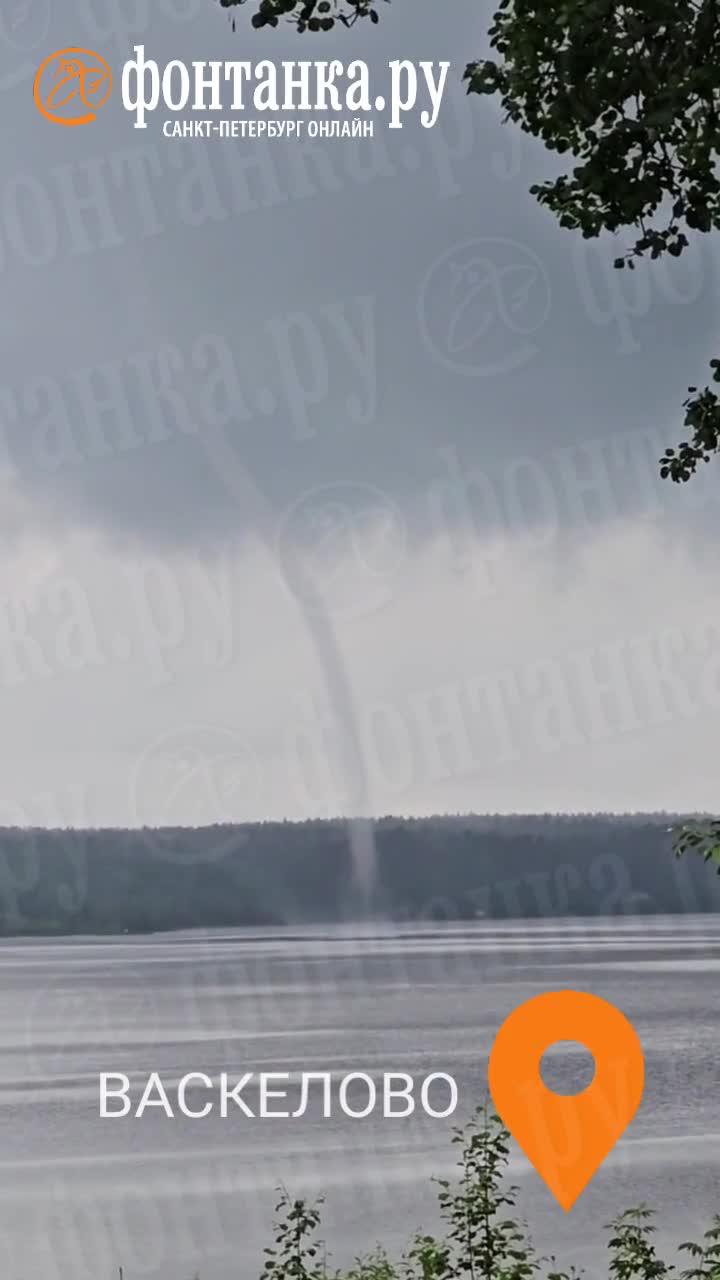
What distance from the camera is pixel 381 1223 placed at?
31.1m

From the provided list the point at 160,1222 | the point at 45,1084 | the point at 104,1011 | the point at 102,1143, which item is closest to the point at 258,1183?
the point at 160,1222

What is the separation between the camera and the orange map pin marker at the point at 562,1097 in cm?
923

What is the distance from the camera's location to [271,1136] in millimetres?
48281

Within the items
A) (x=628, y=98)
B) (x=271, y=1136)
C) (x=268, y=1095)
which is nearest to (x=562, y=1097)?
(x=628, y=98)

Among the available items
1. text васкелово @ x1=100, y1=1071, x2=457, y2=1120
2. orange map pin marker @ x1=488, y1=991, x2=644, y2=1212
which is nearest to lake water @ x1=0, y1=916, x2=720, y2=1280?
text васкелово @ x1=100, y1=1071, x2=457, y2=1120

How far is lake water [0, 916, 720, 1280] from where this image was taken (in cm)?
2903

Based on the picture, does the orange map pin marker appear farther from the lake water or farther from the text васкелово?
the text васкелово

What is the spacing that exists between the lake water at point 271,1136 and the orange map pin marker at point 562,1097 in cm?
1326

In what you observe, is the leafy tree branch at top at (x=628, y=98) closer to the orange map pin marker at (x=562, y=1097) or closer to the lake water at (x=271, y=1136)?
the orange map pin marker at (x=562, y=1097)

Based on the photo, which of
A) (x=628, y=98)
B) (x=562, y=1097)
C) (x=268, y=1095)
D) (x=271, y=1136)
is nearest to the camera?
(x=628, y=98)

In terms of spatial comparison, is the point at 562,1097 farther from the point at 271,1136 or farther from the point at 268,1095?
the point at 268,1095

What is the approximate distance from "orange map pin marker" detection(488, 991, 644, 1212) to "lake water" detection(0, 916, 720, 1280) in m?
13.3

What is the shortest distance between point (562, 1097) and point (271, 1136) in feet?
132

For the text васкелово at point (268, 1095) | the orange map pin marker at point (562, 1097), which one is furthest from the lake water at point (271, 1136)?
the orange map pin marker at point (562, 1097)
